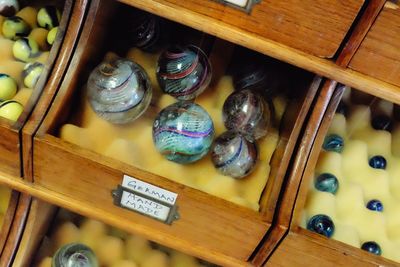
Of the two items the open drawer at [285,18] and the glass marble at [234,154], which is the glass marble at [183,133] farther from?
the open drawer at [285,18]

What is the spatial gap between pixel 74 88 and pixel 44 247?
0.43m

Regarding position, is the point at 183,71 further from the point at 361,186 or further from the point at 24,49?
the point at 361,186

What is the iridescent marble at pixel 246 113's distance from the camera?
0.94 metres

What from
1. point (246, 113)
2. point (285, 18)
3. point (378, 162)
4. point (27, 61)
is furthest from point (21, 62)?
point (378, 162)

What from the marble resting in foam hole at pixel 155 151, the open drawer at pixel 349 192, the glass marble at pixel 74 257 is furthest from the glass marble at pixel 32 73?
the open drawer at pixel 349 192

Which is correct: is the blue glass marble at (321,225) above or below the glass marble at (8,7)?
below

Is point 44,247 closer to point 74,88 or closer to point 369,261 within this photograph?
point 74,88

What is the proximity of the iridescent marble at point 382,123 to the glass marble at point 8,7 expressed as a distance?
2.81 feet

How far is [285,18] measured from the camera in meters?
0.73

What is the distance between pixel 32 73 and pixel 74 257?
1.25ft

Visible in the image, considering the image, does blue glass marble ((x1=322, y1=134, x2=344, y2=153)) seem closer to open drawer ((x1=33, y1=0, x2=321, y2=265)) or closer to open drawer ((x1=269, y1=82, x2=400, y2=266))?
open drawer ((x1=269, y1=82, x2=400, y2=266))

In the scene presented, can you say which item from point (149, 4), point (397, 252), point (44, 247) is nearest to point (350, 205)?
point (397, 252)

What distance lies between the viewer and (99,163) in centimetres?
82

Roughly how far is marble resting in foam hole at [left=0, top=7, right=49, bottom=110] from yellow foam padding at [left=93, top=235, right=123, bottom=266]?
1.24ft
